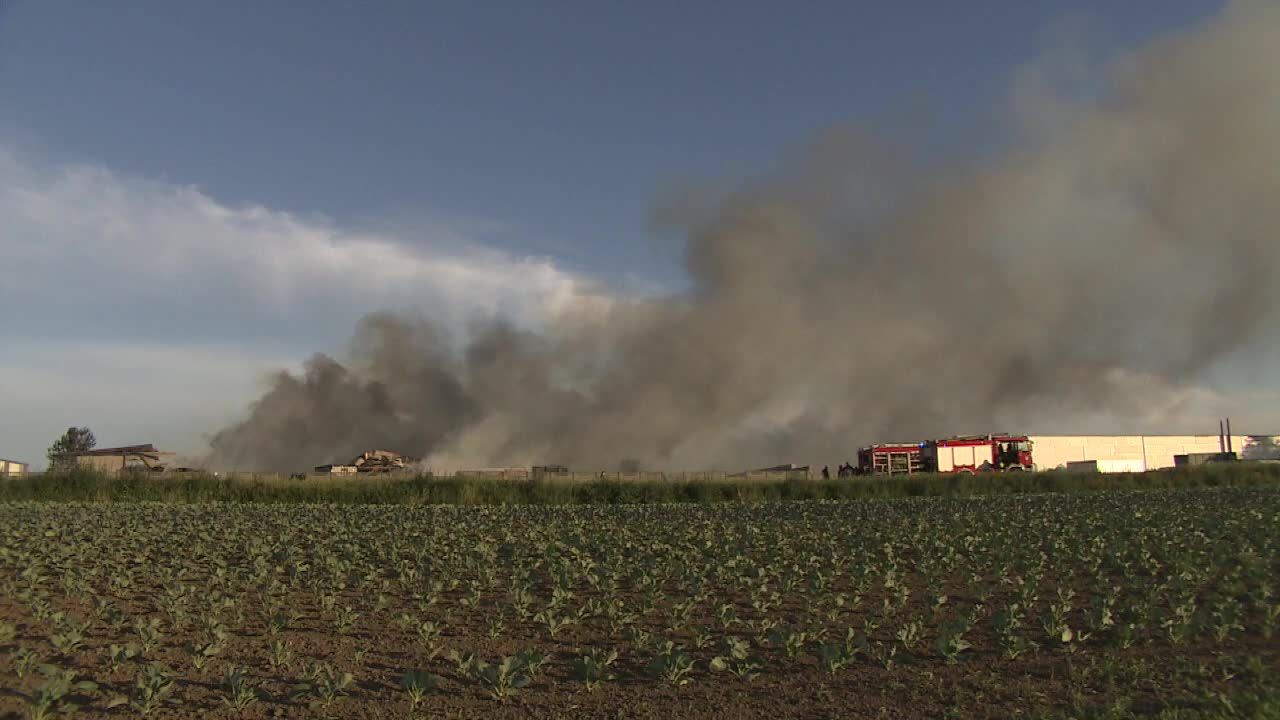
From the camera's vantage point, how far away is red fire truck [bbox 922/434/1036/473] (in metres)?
64.1

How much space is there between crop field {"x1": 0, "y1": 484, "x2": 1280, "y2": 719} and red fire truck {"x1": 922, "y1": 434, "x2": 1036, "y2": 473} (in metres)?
43.8

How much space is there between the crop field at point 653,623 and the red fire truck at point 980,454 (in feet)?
144

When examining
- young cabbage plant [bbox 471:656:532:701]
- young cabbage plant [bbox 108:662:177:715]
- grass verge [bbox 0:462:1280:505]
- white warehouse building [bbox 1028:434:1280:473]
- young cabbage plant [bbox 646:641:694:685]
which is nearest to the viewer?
young cabbage plant [bbox 108:662:177:715]

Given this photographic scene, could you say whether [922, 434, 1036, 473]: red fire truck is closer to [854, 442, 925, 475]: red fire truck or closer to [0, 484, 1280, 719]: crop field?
[854, 442, 925, 475]: red fire truck

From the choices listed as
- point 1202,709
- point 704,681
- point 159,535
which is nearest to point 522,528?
point 159,535

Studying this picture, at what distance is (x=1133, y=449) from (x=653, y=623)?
101 m

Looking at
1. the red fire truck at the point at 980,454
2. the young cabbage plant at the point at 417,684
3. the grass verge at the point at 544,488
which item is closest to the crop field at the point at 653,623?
the young cabbage plant at the point at 417,684

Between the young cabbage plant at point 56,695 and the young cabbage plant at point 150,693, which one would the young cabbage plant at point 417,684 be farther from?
the young cabbage plant at point 56,695

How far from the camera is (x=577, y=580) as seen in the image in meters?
15.3

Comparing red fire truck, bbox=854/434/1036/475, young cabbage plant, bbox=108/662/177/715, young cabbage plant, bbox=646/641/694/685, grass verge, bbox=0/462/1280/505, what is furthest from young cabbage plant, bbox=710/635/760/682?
red fire truck, bbox=854/434/1036/475

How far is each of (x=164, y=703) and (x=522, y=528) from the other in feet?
51.5

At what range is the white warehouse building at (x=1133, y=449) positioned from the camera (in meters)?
83.1

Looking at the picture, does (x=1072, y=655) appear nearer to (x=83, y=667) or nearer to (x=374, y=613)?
(x=374, y=613)

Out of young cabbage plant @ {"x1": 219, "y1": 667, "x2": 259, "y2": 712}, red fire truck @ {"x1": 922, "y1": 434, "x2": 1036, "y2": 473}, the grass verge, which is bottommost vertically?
young cabbage plant @ {"x1": 219, "y1": 667, "x2": 259, "y2": 712}
